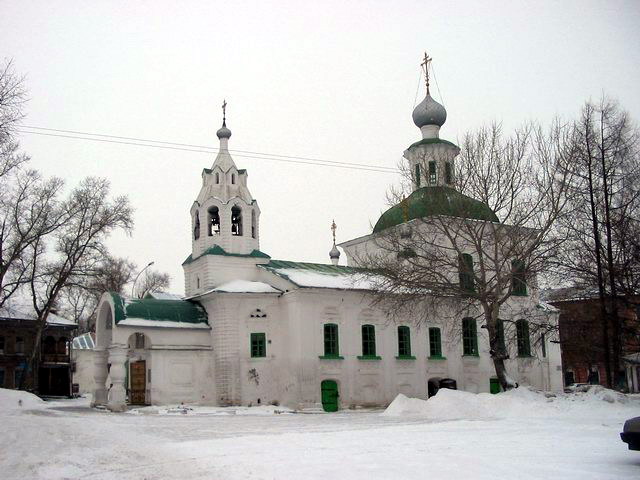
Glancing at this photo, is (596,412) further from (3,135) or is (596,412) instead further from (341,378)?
(3,135)

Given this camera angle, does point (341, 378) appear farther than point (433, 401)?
Yes

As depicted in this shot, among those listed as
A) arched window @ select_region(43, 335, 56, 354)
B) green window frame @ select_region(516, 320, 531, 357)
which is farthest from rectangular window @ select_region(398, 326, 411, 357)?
arched window @ select_region(43, 335, 56, 354)

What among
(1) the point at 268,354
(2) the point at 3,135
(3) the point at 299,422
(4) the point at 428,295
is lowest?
(3) the point at 299,422

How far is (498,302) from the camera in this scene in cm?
2377

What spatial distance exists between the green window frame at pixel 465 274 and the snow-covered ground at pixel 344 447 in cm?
521

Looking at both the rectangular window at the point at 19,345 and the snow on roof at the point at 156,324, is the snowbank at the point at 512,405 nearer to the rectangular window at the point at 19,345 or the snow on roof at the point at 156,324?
the snow on roof at the point at 156,324

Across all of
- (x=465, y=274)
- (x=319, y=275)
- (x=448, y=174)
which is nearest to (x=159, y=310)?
(x=319, y=275)

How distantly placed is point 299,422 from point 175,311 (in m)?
11.6

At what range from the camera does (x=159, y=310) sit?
29453mm

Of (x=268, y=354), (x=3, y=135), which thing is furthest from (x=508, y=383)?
(x=3, y=135)

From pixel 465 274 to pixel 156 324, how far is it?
12.6 m

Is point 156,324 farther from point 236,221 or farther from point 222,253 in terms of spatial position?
point 236,221

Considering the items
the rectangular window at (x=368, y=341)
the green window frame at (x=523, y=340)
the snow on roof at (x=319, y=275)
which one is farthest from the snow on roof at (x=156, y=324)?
the green window frame at (x=523, y=340)

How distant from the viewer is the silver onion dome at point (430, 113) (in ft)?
125
